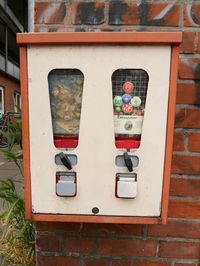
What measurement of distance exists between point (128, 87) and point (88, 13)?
0.43m

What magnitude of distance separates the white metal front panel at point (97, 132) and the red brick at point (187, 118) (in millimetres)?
280

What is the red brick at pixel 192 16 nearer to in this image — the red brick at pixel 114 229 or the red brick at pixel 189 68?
the red brick at pixel 189 68

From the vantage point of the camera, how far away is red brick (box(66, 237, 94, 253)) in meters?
1.34

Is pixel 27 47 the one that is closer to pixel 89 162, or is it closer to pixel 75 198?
pixel 89 162

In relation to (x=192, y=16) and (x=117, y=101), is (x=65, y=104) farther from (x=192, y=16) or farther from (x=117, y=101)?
(x=192, y=16)

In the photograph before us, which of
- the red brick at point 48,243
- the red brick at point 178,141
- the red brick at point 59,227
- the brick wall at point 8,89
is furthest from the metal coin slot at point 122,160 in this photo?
the brick wall at point 8,89

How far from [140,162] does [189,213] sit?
513 millimetres

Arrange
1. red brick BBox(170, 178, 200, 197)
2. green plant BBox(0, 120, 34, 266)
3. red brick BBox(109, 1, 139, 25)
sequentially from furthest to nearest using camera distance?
green plant BBox(0, 120, 34, 266) → red brick BBox(170, 178, 200, 197) → red brick BBox(109, 1, 139, 25)

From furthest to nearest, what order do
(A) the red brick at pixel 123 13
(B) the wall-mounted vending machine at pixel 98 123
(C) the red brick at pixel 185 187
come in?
(C) the red brick at pixel 185 187 → (A) the red brick at pixel 123 13 → (B) the wall-mounted vending machine at pixel 98 123

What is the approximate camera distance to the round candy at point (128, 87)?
950mm

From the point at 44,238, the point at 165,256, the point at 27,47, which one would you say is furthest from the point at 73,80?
the point at 165,256

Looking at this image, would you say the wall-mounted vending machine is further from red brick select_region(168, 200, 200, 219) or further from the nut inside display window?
red brick select_region(168, 200, 200, 219)

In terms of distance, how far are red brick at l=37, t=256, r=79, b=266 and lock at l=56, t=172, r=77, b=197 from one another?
585 millimetres

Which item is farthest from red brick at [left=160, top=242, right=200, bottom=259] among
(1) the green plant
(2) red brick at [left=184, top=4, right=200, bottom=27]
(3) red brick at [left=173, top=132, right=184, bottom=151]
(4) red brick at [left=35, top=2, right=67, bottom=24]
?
(4) red brick at [left=35, top=2, right=67, bottom=24]
